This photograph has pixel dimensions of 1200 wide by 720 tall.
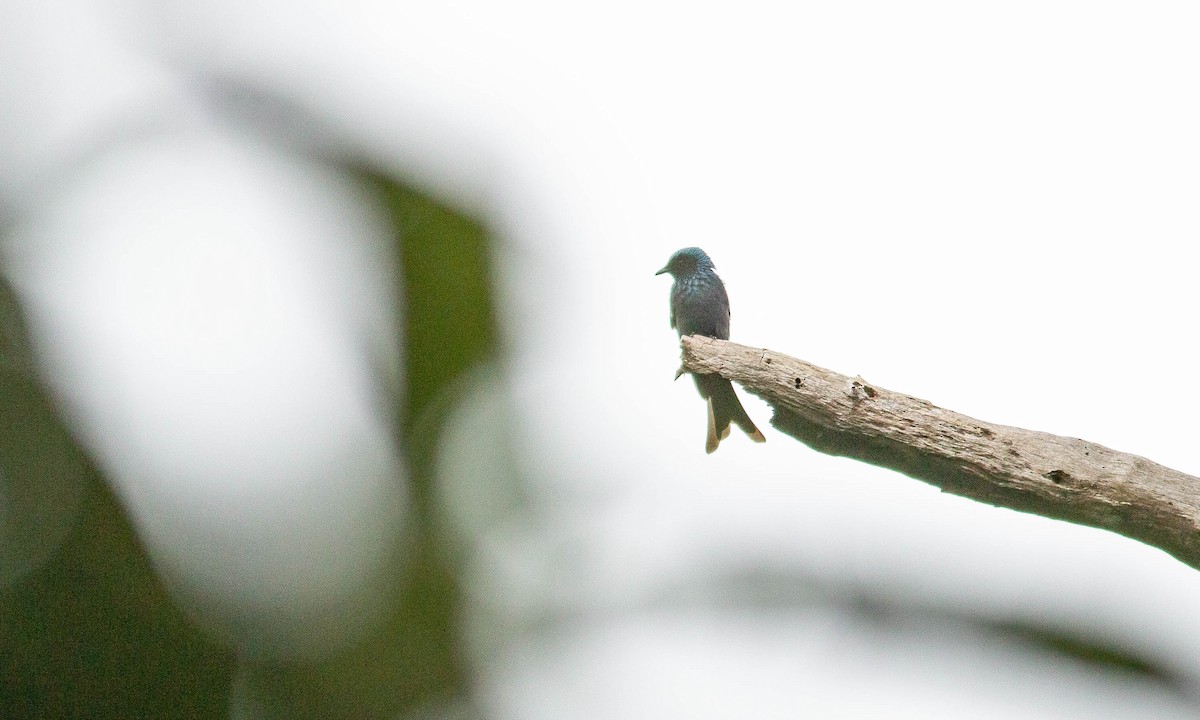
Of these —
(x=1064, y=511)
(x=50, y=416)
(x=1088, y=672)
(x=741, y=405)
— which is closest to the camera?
(x=50, y=416)

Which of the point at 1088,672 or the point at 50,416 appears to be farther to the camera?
the point at 1088,672

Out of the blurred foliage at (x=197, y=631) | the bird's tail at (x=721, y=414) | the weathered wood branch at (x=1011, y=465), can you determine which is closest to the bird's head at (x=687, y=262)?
the bird's tail at (x=721, y=414)

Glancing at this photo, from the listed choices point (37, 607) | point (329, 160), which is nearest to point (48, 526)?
point (37, 607)

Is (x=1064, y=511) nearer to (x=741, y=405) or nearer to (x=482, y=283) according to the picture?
(x=741, y=405)

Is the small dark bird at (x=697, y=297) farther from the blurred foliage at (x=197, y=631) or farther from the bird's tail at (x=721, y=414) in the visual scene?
the blurred foliage at (x=197, y=631)

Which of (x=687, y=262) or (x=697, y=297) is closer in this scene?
(x=697, y=297)

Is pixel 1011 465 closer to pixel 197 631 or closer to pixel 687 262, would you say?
pixel 197 631

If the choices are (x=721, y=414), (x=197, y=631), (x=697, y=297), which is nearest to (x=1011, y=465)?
(x=721, y=414)
